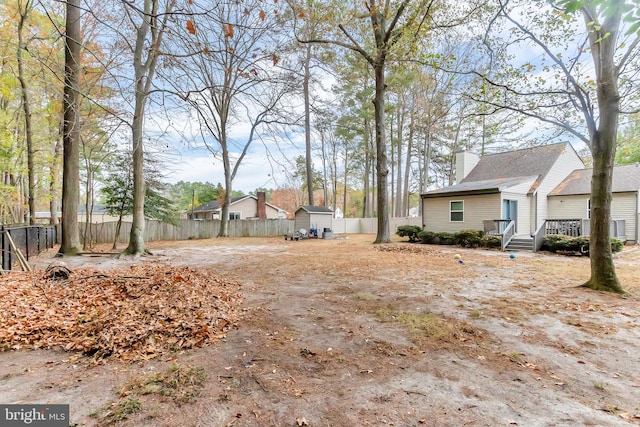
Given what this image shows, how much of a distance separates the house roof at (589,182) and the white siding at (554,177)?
26 cm

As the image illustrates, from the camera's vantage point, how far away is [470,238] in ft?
41.3

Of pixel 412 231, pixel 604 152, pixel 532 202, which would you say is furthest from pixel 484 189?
pixel 604 152

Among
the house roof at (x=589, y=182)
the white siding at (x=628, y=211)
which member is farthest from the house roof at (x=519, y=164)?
the white siding at (x=628, y=211)

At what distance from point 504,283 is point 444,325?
3.25 metres

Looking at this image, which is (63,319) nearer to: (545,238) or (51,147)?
(545,238)

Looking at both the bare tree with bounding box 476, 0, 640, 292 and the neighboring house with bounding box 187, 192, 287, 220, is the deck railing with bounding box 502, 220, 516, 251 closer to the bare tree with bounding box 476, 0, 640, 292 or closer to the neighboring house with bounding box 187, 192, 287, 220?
the bare tree with bounding box 476, 0, 640, 292

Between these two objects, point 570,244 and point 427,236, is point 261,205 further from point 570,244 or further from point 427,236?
point 570,244

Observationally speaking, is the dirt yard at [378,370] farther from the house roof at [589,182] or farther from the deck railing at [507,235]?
the house roof at [589,182]

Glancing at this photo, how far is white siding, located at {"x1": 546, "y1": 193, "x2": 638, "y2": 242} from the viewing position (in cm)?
1288

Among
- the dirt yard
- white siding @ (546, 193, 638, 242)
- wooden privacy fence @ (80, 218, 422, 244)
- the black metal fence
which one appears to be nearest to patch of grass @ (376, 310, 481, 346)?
the dirt yard

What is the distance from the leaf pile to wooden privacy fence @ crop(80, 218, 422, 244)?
11663 mm

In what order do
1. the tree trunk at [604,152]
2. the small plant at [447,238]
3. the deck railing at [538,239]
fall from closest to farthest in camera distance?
the tree trunk at [604,152] < the deck railing at [538,239] < the small plant at [447,238]

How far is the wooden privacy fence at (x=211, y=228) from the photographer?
621 inches

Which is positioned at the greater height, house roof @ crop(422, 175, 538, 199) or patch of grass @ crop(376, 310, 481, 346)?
house roof @ crop(422, 175, 538, 199)
